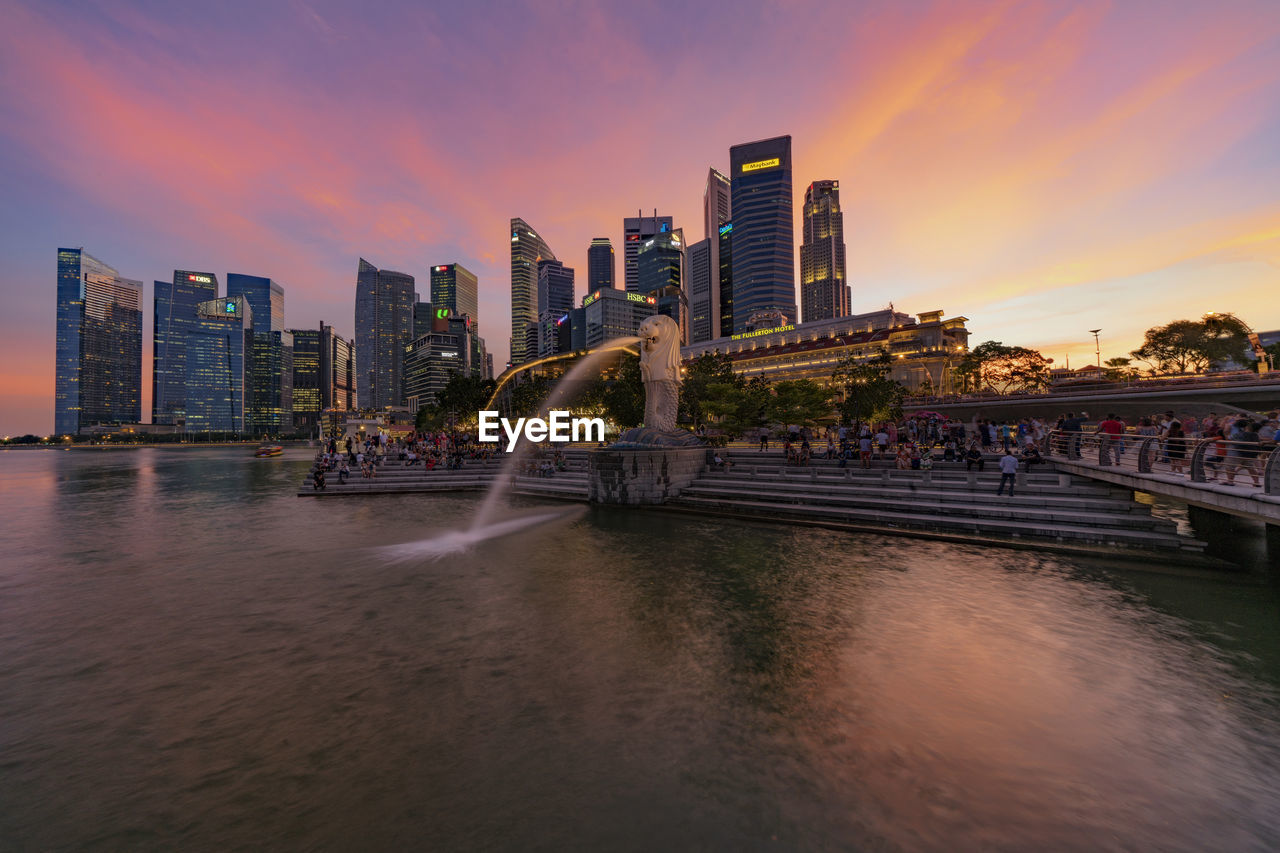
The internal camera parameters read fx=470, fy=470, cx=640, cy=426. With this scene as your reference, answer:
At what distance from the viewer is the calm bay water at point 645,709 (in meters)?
3.94

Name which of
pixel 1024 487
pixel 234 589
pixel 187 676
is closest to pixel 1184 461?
pixel 1024 487

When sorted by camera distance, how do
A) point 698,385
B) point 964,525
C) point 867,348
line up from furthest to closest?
point 867,348
point 698,385
point 964,525

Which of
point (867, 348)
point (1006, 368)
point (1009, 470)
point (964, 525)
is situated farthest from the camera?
point (867, 348)

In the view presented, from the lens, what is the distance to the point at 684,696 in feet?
19.2

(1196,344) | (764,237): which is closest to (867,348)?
(1196,344)

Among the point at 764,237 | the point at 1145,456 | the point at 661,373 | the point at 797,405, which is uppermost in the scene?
the point at 764,237

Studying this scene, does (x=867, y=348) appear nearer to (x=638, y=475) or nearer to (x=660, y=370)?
(x=660, y=370)

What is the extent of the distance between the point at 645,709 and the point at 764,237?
209480mm

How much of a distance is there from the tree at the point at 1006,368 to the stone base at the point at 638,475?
312 feet

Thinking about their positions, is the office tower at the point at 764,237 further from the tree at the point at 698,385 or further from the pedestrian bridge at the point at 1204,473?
the pedestrian bridge at the point at 1204,473

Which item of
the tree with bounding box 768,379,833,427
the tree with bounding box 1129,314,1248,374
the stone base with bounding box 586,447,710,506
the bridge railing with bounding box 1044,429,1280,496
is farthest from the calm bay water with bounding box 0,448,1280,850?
the tree with bounding box 1129,314,1248,374

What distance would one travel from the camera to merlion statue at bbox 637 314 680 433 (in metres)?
24.2

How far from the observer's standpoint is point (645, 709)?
5.58 meters

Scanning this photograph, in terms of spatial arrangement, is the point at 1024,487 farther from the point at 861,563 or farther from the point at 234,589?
the point at 234,589
